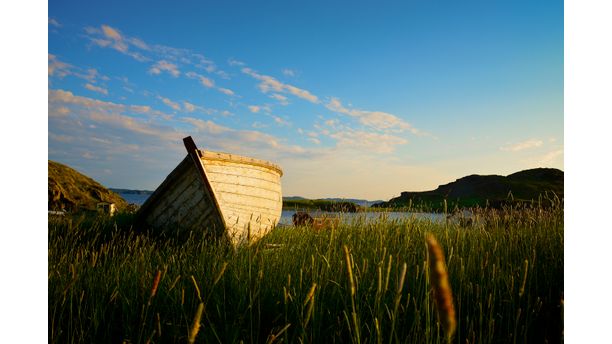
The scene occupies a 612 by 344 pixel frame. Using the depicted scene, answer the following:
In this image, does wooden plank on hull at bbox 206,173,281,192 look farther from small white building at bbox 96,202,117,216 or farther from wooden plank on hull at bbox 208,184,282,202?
small white building at bbox 96,202,117,216

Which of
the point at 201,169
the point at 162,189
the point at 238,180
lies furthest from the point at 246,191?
the point at 162,189

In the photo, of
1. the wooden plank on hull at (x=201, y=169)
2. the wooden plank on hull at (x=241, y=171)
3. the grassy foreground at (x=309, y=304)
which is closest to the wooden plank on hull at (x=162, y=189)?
the wooden plank on hull at (x=201, y=169)

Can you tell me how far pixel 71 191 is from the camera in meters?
14.3

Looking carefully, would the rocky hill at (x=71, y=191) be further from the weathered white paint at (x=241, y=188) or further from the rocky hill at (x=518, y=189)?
the rocky hill at (x=518, y=189)

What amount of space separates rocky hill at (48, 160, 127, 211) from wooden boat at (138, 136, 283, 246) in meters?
7.63

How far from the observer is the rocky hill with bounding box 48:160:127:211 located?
13.0 m

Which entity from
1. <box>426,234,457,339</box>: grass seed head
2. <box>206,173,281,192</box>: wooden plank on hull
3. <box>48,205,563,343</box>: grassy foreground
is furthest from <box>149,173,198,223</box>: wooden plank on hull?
<box>426,234,457,339</box>: grass seed head

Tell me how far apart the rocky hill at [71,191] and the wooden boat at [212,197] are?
7.63 m

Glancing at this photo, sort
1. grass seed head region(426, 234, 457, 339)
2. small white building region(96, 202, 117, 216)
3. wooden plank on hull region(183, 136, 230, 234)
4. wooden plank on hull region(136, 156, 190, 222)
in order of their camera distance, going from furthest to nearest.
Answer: small white building region(96, 202, 117, 216) < wooden plank on hull region(136, 156, 190, 222) < wooden plank on hull region(183, 136, 230, 234) < grass seed head region(426, 234, 457, 339)

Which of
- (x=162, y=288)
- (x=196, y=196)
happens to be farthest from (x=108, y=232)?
(x=162, y=288)

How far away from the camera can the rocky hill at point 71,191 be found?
13.0 m
